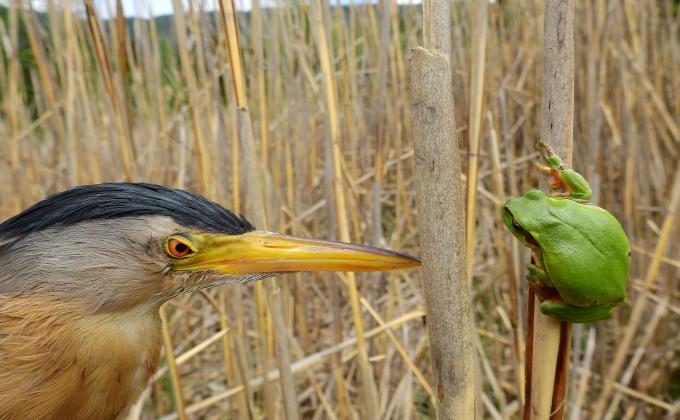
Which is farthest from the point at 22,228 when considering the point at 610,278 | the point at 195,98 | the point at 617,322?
the point at 617,322

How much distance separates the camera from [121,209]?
2.82 feet

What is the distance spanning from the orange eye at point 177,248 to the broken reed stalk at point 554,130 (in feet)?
1.62

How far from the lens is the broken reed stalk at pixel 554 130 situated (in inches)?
23.2

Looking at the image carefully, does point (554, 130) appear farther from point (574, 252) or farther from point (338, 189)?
point (338, 189)

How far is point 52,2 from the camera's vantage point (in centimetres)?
135

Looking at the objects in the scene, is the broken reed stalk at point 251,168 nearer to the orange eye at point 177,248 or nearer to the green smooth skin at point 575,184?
the orange eye at point 177,248

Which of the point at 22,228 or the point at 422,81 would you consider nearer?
the point at 422,81

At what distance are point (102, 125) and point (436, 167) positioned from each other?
170 cm

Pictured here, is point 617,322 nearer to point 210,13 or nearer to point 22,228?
point 210,13

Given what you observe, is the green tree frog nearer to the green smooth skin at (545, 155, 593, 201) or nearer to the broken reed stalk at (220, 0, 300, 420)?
the green smooth skin at (545, 155, 593, 201)

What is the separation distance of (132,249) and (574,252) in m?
0.59

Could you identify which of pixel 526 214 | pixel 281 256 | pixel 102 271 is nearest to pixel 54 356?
pixel 102 271

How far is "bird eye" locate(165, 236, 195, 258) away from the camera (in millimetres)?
860

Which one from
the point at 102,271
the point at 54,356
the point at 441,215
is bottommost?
the point at 54,356
